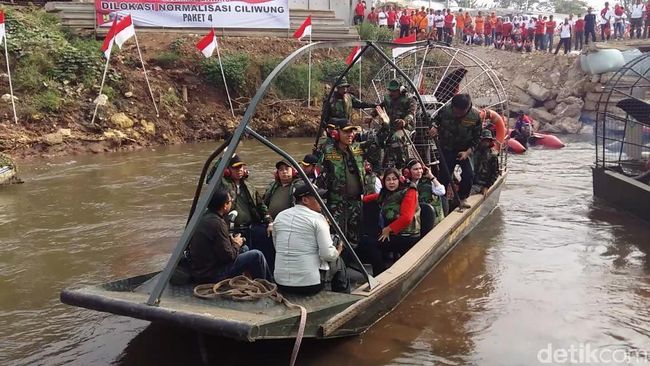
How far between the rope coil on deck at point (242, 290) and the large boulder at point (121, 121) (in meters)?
13.0

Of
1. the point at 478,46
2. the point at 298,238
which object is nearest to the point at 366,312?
the point at 298,238

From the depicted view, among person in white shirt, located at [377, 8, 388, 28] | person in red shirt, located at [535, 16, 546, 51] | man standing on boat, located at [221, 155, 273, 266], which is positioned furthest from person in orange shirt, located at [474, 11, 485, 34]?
man standing on boat, located at [221, 155, 273, 266]

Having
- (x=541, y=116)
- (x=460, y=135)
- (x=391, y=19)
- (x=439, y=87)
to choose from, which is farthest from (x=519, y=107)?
(x=460, y=135)

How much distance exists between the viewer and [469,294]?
7105 millimetres

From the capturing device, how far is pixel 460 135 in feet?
28.8

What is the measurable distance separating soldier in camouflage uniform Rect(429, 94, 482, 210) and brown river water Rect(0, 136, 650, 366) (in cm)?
96

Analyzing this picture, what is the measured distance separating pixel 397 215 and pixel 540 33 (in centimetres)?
2161

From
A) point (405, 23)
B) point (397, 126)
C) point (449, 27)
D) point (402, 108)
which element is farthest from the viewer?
point (449, 27)

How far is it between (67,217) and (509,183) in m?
8.80

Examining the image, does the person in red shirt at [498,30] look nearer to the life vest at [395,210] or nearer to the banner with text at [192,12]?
the banner with text at [192,12]

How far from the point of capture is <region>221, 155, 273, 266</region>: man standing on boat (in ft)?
22.0

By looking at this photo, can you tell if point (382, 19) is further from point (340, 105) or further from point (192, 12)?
point (340, 105)

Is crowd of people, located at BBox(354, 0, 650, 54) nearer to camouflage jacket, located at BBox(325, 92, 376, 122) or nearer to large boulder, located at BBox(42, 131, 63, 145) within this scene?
large boulder, located at BBox(42, 131, 63, 145)

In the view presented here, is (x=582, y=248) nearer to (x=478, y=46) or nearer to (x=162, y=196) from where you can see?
(x=162, y=196)
